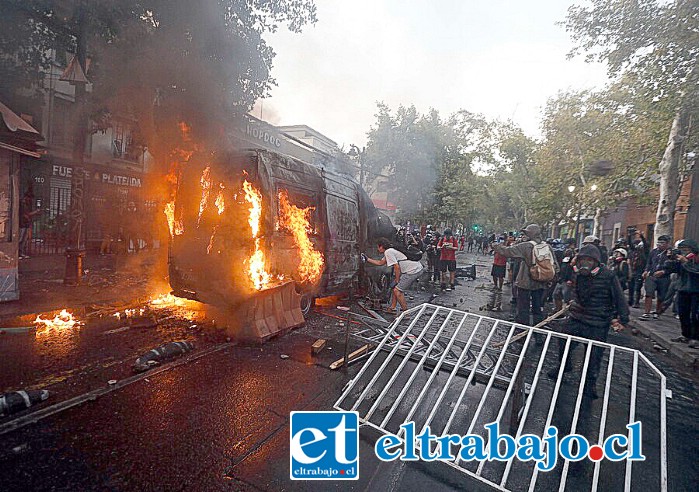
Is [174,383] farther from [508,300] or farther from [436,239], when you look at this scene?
[436,239]

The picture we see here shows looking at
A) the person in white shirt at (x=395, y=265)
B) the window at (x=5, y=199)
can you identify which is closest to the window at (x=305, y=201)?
the person in white shirt at (x=395, y=265)

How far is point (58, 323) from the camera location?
607 cm

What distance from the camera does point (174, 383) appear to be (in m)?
4.13

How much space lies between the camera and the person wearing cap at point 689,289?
6.98 metres

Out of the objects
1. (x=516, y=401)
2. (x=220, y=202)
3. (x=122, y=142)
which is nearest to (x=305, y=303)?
(x=220, y=202)

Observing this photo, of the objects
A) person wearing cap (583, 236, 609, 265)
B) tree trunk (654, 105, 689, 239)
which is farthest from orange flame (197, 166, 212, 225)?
tree trunk (654, 105, 689, 239)

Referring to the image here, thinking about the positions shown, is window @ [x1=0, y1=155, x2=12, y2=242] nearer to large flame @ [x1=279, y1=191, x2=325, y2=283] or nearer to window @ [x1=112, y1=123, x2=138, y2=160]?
large flame @ [x1=279, y1=191, x2=325, y2=283]

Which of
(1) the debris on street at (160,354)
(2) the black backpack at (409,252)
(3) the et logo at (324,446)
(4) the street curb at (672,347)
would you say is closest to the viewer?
(3) the et logo at (324,446)

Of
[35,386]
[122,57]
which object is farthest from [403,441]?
[122,57]

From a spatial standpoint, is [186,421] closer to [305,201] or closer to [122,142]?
[305,201]

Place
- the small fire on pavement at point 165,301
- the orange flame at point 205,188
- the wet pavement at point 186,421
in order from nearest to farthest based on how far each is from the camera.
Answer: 1. the wet pavement at point 186,421
2. the orange flame at point 205,188
3. the small fire on pavement at point 165,301

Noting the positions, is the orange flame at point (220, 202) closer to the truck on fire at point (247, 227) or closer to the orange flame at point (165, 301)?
the truck on fire at point (247, 227)

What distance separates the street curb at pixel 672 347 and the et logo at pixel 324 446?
22.3 feet

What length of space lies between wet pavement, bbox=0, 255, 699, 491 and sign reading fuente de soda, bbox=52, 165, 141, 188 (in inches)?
471
